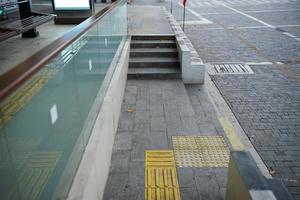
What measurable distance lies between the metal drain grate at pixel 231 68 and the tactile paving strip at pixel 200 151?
3950 millimetres

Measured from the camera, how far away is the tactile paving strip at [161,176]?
12.6 ft

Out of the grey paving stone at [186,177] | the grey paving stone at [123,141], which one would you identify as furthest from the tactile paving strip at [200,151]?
the grey paving stone at [123,141]

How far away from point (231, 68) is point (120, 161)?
5569 millimetres

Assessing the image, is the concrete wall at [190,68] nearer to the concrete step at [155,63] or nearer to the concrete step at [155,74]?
the concrete step at [155,74]

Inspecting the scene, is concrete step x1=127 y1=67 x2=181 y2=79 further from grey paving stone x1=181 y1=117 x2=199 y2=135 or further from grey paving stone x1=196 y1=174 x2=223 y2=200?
grey paving stone x1=196 y1=174 x2=223 y2=200

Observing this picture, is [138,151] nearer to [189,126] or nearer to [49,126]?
[189,126]

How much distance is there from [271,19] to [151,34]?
11152 millimetres

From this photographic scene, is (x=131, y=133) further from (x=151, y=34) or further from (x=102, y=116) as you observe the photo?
(x=151, y=34)

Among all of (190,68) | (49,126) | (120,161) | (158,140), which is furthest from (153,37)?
(49,126)

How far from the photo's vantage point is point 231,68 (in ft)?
29.5

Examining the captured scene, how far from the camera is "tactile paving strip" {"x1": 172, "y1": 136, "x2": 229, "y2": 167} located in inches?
177

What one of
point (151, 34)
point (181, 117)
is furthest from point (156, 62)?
point (181, 117)

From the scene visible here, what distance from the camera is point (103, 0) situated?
21.1 m

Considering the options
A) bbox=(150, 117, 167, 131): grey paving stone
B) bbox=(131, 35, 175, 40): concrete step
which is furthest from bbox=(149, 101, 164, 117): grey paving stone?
bbox=(131, 35, 175, 40): concrete step
